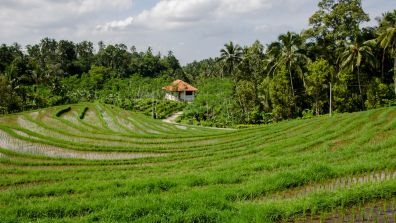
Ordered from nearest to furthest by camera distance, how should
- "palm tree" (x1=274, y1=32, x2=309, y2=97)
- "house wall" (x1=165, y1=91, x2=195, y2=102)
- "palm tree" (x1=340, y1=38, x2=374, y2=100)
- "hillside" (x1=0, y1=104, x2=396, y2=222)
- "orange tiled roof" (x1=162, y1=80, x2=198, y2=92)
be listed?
"hillside" (x1=0, y1=104, x2=396, y2=222)
"palm tree" (x1=340, y1=38, x2=374, y2=100)
"palm tree" (x1=274, y1=32, x2=309, y2=97)
"orange tiled roof" (x1=162, y1=80, x2=198, y2=92)
"house wall" (x1=165, y1=91, x2=195, y2=102)

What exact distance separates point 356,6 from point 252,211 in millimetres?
38225

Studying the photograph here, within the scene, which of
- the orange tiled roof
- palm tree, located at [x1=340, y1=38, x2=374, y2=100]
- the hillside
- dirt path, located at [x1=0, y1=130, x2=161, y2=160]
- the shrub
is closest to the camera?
the hillside

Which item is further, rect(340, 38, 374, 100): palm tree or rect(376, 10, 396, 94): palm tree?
rect(340, 38, 374, 100): palm tree

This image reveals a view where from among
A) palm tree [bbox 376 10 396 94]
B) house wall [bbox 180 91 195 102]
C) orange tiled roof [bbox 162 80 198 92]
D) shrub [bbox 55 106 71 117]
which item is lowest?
shrub [bbox 55 106 71 117]

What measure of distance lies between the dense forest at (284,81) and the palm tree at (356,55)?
86 mm

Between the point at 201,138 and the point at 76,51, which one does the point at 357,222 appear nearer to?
the point at 201,138

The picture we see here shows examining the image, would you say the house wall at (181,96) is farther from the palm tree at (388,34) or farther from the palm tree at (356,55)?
the palm tree at (388,34)

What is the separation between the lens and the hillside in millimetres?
9531

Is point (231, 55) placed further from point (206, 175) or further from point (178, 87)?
point (206, 175)

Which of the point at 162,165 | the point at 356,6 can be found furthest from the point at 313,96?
the point at 162,165

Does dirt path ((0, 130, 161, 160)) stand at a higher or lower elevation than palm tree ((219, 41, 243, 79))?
lower

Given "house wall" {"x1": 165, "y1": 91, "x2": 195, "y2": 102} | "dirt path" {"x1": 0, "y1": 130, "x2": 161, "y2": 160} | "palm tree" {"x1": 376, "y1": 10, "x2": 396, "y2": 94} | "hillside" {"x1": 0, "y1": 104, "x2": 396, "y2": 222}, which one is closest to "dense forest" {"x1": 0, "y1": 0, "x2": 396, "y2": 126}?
"palm tree" {"x1": 376, "y1": 10, "x2": 396, "y2": 94}

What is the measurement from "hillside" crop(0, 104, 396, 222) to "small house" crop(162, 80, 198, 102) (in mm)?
51624

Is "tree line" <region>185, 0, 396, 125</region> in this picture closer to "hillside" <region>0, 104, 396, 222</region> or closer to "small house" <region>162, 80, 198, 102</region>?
"hillside" <region>0, 104, 396, 222</region>
